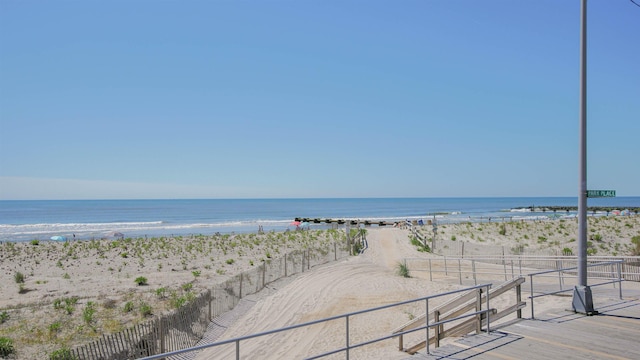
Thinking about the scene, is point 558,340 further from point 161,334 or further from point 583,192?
point 161,334

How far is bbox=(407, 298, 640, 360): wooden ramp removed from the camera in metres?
7.87

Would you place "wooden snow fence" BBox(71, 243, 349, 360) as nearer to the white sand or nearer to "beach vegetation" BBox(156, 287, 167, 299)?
the white sand

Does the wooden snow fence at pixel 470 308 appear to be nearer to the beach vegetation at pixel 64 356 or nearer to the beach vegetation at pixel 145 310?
the beach vegetation at pixel 64 356

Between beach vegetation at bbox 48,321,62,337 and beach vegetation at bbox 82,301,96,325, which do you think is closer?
beach vegetation at bbox 48,321,62,337

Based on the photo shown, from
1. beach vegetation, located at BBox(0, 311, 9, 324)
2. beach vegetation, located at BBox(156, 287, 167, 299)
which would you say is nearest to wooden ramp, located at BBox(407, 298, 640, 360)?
beach vegetation, located at BBox(156, 287, 167, 299)

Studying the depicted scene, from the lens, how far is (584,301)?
10.5 m

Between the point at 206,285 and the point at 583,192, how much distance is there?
17692 mm

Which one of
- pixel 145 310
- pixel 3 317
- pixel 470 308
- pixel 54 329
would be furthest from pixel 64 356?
pixel 470 308

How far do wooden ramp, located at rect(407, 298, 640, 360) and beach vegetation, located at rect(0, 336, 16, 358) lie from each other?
10.8m

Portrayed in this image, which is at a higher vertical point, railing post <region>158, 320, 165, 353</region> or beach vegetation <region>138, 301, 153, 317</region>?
railing post <region>158, 320, 165, 353</region>

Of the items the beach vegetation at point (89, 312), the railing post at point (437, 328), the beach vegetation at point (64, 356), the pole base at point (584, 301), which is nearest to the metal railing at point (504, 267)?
the pole base at point (584, 301)

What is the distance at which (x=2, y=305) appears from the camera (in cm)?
1903

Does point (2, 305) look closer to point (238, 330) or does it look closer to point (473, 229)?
point (238, 330)

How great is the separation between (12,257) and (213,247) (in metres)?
14.0
